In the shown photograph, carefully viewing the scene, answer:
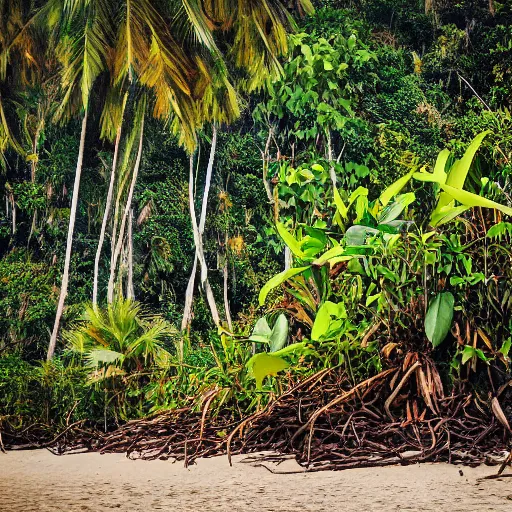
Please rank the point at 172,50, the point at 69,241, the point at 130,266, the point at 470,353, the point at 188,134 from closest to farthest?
the point at 470,353, the point at 172,50, the point at 188,134, the point at 69,241, the point at 130,266

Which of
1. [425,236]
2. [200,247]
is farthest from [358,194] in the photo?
[200,247]

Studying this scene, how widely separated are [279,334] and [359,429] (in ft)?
0.88

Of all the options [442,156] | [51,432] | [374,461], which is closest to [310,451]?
[374,461]

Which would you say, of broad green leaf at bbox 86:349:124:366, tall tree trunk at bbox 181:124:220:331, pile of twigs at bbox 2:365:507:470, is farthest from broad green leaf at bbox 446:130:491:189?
tall tree trunk at bbox 181:124:220:331

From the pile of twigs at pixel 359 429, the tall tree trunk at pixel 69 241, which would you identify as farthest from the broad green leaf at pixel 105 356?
the tall tree trunk at pixel 69 241

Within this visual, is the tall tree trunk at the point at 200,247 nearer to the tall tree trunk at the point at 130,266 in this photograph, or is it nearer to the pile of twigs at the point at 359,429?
the tall tree trunk at the point at 130,266

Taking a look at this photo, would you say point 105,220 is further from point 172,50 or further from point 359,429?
point 359,429

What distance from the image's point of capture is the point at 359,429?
50.8 inches

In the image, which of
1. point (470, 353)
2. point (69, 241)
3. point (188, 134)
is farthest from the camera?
point (69, 241)

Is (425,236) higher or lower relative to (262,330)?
higher

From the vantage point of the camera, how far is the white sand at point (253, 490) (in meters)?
0.97

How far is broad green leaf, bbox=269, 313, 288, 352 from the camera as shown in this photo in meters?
1.46

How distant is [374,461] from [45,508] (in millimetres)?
511

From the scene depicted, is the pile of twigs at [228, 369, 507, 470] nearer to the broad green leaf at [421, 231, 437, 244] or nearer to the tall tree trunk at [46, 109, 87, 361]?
the broad green leaf at [421, 231, 437, 244]
